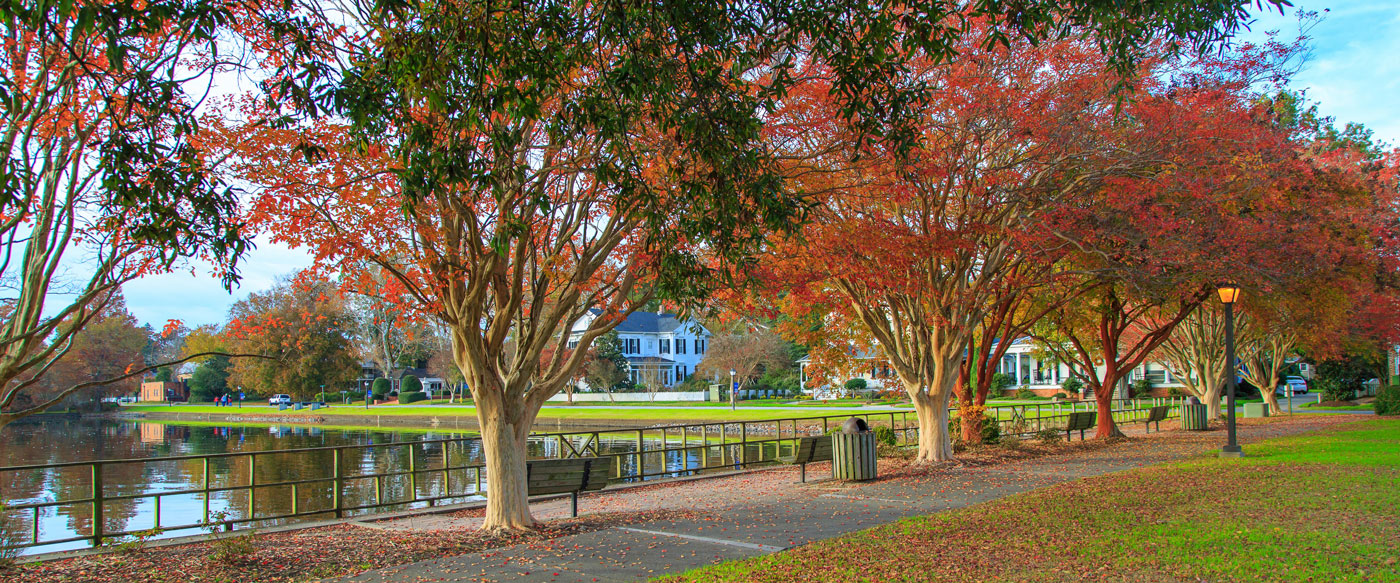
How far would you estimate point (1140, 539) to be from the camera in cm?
843

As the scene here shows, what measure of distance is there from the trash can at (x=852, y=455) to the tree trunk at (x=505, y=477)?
19.5 feet

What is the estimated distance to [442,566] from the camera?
8258mm

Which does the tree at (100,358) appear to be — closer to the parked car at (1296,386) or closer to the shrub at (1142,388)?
the shrub at (1142,388)

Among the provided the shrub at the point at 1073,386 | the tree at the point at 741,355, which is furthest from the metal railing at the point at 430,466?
the tree at the point at 741,355

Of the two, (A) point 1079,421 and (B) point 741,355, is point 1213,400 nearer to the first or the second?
(A) point 1079,421

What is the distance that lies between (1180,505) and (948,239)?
21.8 ft

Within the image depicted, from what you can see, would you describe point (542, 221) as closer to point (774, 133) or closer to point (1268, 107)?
point (774, 133)

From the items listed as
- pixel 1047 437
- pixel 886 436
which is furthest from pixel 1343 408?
pixel 886 436

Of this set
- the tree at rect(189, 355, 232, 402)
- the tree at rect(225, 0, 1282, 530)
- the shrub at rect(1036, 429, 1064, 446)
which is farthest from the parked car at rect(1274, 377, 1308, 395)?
the tree at rect(189, 355, 232, 402)

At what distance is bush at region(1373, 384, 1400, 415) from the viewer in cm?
3175

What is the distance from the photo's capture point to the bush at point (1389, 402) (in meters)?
31.8

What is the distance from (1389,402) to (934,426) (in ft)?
79.8

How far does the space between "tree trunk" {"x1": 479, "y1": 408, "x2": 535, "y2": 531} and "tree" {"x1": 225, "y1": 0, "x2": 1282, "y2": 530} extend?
26 millimetres

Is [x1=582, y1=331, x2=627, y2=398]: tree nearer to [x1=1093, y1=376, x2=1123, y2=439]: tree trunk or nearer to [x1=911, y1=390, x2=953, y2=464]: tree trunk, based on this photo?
[x1=1093, y1=376, x2=1123, y2=439]: tree trunk
